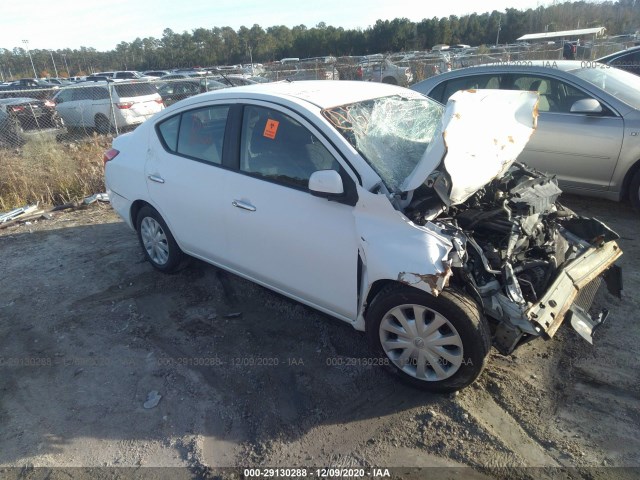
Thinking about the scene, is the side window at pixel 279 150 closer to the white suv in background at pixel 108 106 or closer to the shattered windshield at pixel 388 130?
the shattered windshield at pixel 388 130

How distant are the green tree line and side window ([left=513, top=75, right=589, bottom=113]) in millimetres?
46833

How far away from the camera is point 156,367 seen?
3.40 meters

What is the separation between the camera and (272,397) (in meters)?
3.03

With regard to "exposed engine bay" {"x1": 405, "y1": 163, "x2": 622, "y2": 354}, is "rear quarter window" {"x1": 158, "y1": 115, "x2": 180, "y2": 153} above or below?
above

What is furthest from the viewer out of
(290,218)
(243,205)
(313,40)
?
(313,40)

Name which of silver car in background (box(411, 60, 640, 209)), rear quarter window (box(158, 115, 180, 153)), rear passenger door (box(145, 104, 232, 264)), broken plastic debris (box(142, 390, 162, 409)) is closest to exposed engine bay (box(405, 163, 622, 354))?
rear passenger door (box(145, 104, 232, 264))

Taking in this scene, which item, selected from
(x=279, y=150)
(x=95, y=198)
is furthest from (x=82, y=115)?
(x=279, y=150)

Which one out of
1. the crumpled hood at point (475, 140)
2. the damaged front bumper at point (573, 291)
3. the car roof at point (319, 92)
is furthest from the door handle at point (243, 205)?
the damaged front bumper at point (573, 291)

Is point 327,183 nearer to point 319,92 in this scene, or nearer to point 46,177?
point 319,92

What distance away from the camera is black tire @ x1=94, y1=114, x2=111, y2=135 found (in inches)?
486

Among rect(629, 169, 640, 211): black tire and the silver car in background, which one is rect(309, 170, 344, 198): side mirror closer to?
the silver car in background

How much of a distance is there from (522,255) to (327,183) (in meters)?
1.40

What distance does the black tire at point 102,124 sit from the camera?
12357 mm

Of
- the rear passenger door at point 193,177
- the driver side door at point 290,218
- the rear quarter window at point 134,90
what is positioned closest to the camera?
the driver side door at point 290,218
